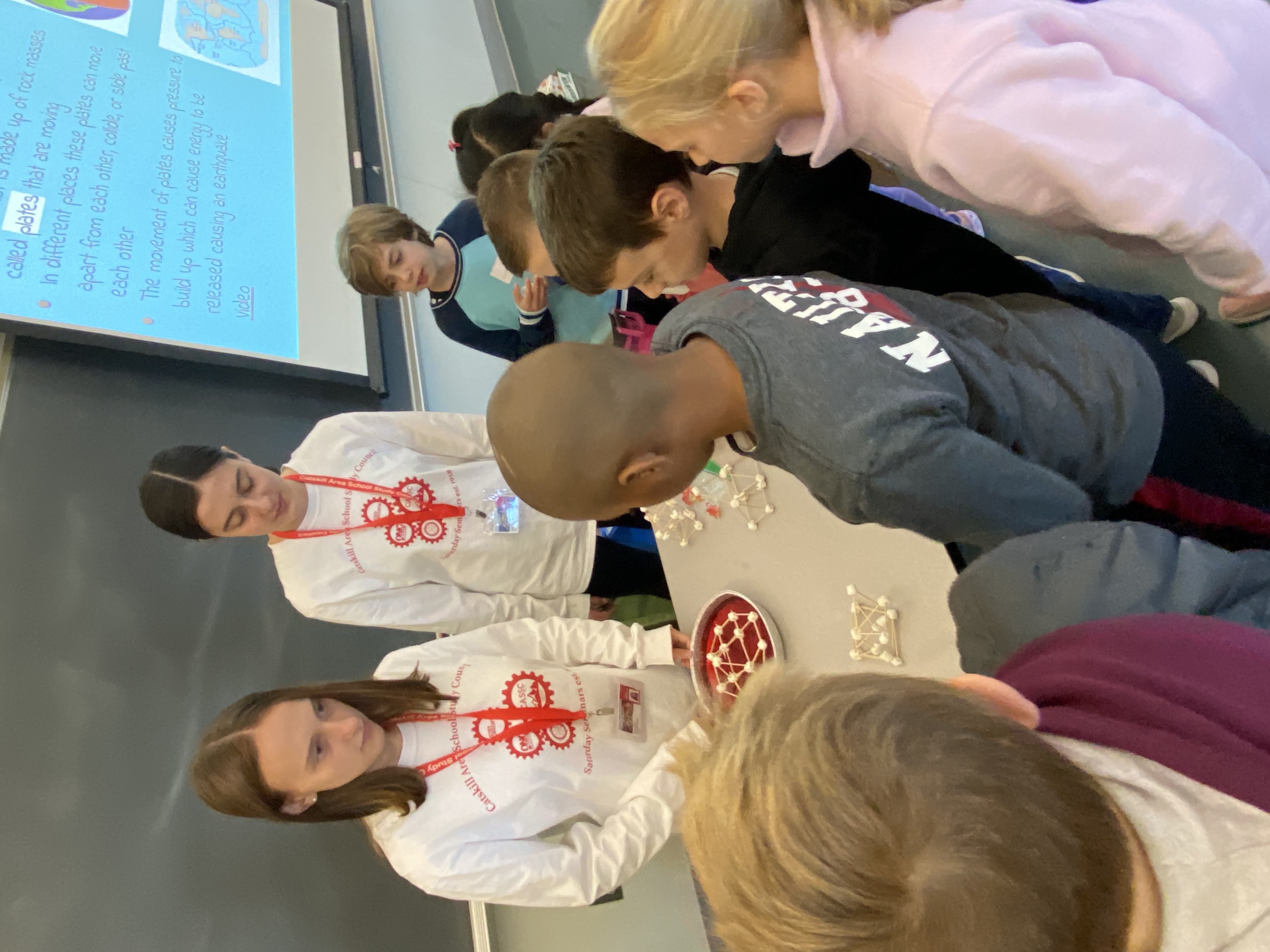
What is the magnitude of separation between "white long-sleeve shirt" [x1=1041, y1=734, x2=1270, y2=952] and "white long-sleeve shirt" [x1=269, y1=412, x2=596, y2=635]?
1128mm

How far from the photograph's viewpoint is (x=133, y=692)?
148 cm

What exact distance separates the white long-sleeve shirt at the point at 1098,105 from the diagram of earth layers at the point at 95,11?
2.21 metres

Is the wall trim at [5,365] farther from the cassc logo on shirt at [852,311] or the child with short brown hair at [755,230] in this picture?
the cassc logo on shirt at [852,311]

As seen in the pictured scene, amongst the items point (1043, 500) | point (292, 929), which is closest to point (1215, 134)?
point (1043, 500)

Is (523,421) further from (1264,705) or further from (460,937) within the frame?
(460,937)

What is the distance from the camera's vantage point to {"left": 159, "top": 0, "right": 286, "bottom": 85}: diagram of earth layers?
207 centimetres

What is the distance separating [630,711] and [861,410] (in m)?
0.85

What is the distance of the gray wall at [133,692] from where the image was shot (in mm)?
1311

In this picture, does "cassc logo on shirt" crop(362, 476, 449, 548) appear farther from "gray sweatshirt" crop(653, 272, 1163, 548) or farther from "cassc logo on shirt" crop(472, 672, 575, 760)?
"gray sweatshirt" crop(653, 272, 1163, 548)

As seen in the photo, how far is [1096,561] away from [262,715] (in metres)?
1.23

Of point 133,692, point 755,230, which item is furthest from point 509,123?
point 133,692

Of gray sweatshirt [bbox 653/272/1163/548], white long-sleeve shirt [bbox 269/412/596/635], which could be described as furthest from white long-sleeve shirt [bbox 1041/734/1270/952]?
white long-sleeve shirt [bbox 269/412/596/635]

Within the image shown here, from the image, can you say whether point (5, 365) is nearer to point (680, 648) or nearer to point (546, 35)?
point (680, 648)

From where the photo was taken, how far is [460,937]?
1.64m
